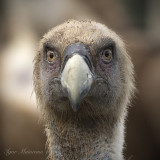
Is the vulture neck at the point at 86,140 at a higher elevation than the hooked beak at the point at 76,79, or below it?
below

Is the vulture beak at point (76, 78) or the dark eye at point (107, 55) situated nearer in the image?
the vulture beak at point (76, 78)

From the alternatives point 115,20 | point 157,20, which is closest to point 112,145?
point 115,20

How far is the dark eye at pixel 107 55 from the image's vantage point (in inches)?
164

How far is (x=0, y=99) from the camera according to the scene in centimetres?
878

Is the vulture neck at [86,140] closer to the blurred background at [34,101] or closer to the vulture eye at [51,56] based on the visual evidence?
the vulture eye at [51,56]

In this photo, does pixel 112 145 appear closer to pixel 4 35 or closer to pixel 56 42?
pixel 56 42

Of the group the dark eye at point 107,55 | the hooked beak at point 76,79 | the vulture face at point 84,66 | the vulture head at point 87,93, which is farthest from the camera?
the dark eye at point 107,55

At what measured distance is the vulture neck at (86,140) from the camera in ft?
13.7

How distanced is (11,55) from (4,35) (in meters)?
1.48

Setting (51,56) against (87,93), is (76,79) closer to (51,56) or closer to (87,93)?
(87,93)

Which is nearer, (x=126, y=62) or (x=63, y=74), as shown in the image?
(x=63, y=74)

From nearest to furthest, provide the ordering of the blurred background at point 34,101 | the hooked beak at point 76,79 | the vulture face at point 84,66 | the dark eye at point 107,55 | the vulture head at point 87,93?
the hooked beak at point 76,79
the vulture face at point 84,66
the vulture head at point 87,93
the dark eye at point 107,55
the blurred background at point 34,101

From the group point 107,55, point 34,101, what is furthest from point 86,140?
point 34,101

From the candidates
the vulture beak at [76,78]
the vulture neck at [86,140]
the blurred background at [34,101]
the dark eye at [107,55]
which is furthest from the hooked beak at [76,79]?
the blurred background at [34,101]
